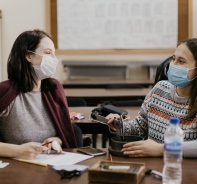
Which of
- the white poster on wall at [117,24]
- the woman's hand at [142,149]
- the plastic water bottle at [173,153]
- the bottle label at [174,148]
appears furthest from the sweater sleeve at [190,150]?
the white poster on wall at [117,24]

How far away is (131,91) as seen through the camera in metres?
4.41

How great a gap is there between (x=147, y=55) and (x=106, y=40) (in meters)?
0.73

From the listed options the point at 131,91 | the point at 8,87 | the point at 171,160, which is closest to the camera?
the point at 171,160

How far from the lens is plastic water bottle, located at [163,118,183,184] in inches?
51.2

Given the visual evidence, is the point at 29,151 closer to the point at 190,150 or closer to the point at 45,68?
the point at 45,68

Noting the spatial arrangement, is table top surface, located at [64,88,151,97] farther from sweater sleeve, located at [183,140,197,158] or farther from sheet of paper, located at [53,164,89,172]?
Result: sheet of paper, located at [53,164,89,172]

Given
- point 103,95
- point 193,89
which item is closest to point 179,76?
point 193,89

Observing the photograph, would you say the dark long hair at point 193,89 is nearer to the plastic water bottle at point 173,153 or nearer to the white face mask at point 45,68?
the plastic water bottle at point 173,153

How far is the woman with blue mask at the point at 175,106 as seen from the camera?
1709 millimetres

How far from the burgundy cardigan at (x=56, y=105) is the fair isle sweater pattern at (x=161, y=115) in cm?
36

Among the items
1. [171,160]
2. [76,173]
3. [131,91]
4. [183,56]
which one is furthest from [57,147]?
[131,91]

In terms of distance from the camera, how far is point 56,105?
2.13 metres

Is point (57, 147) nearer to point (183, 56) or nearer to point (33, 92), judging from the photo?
point (33, 92)

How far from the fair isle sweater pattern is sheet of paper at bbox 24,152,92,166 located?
403 millimetres
